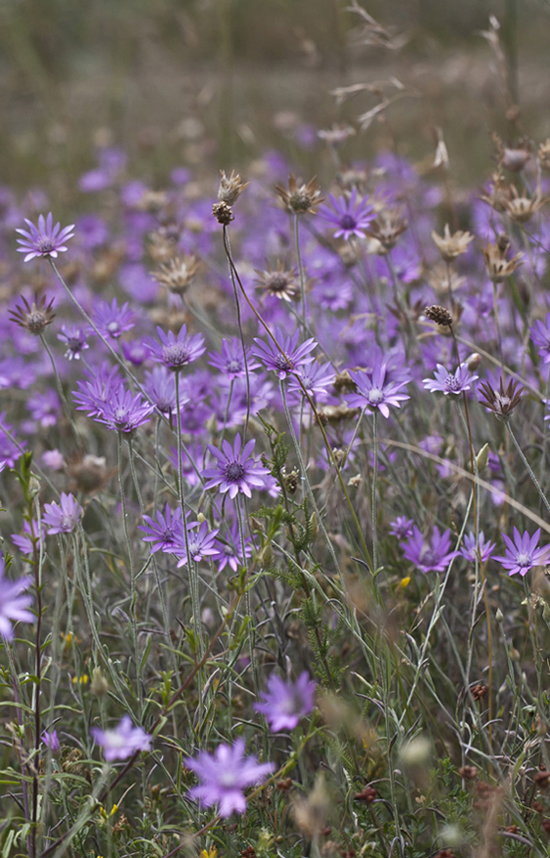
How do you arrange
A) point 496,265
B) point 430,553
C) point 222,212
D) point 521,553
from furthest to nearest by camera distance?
point 496,265 → point 430,553 → point 521,553 → point 222,212

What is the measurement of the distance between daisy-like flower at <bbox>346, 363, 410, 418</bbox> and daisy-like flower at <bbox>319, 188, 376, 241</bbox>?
48 cm

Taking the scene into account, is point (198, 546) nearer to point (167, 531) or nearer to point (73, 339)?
point (167, 531)

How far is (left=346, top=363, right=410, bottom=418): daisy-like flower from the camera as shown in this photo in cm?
147

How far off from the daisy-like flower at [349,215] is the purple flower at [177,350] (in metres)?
0.57

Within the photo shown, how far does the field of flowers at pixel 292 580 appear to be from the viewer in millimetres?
1213

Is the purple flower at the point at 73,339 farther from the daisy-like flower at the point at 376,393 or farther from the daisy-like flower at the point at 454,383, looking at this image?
the daisy-like flower at the point at 454,383

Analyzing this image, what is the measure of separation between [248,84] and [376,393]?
728 centimetres

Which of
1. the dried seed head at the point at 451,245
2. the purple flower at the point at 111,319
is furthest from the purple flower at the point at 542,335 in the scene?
the purple flower at the point at 111,319

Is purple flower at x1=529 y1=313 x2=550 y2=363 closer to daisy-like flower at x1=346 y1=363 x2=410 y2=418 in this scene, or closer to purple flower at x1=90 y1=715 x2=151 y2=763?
daisy-like flower at x1=346 y1=363 x2=410 y2=418

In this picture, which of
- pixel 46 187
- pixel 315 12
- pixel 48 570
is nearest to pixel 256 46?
pixel 315 12

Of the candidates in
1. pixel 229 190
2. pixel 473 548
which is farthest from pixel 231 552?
pixel 229 190

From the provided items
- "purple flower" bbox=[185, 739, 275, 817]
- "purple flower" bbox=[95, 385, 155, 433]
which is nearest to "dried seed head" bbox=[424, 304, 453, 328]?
"purple flower" bbox=[95, 385, 155, 433]

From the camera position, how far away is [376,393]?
4.93 feet

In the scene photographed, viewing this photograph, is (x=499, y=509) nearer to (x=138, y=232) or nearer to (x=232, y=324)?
(x=232, y=324)
